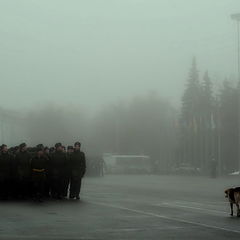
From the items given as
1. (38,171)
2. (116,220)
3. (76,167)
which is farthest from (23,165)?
(116,220)

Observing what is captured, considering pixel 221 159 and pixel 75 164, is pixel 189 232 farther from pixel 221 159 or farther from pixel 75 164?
pixel 221 159

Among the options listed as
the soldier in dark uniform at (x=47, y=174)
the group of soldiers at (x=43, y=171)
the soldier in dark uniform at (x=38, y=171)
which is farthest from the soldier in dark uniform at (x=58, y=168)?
the soldier in dark uniform at (x=38, y=171)

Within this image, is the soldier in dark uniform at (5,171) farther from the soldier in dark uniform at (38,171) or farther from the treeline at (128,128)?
the treeline at (128,128)

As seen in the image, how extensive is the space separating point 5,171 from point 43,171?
1480 millimetres

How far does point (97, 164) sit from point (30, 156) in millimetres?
30843

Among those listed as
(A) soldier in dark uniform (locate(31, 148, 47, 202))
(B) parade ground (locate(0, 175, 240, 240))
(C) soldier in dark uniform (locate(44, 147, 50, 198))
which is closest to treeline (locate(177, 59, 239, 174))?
(C) soldier in dark uniform (locate(44, 147, 50, 198))

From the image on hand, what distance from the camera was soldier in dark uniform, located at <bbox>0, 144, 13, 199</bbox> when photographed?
21.3 meters

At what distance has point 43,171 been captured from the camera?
20.6 meters

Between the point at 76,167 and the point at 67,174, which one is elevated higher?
the point at 76,167

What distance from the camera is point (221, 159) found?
80562 mm

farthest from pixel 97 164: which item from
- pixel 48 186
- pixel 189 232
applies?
pixel 189 232

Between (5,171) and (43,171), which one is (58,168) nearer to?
(43,171)

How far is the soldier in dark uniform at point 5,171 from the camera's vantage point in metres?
21.3

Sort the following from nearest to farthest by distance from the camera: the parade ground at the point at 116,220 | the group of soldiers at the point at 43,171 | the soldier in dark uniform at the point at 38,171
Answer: the parade ground at the point at 116,220 → the soldier in dark uniform at the point at 38,171 → the group of soldiers at the point at 43,171
